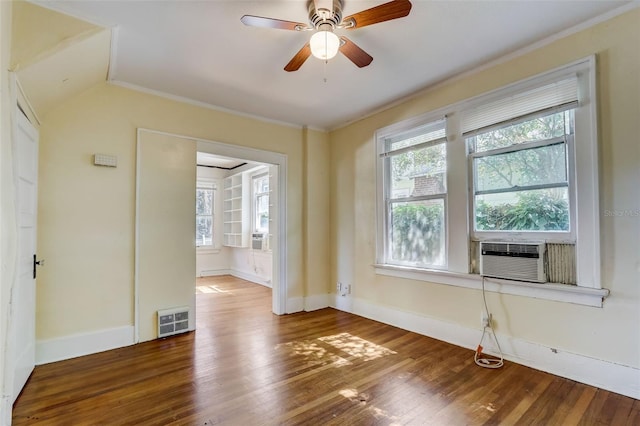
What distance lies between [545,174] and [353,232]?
7.52ft

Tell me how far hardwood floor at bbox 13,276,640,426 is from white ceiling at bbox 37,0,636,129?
2631 millimetres

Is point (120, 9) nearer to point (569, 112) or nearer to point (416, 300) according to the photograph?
point (569, 112)

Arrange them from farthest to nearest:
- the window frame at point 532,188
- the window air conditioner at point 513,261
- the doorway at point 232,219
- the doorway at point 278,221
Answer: the doorway at point 232,219, the doorway at point 278,221, the window air conditioner at point 513,261, the window frame at point 532,188

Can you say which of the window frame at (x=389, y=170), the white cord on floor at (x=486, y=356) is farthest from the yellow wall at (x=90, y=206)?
the white cord on floor at (x=486, y=356)

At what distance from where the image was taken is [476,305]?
2.92 meters

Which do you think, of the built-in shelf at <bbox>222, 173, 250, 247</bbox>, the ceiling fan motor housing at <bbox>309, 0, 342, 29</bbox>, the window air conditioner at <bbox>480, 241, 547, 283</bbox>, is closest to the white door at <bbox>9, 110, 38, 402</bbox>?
the ceiling fan motor housing at <bbox>309, 0, 342, 29</bbox>

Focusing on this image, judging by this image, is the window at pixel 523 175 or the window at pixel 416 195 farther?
the window at pixel 416 195

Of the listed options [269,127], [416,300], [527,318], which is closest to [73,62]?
[269,127]

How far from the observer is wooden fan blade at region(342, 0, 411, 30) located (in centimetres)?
169

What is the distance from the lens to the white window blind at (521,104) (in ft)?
7.91

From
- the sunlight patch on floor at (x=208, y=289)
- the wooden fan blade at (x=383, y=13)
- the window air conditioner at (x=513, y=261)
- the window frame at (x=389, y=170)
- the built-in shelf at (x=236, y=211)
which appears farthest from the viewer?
the built-in shelf at (x=236, y=211)

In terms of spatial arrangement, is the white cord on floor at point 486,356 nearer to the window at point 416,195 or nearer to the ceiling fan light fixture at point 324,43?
the window at point 416,195

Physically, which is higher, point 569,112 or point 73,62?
point 73,62

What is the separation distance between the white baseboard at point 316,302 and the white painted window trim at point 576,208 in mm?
1450
